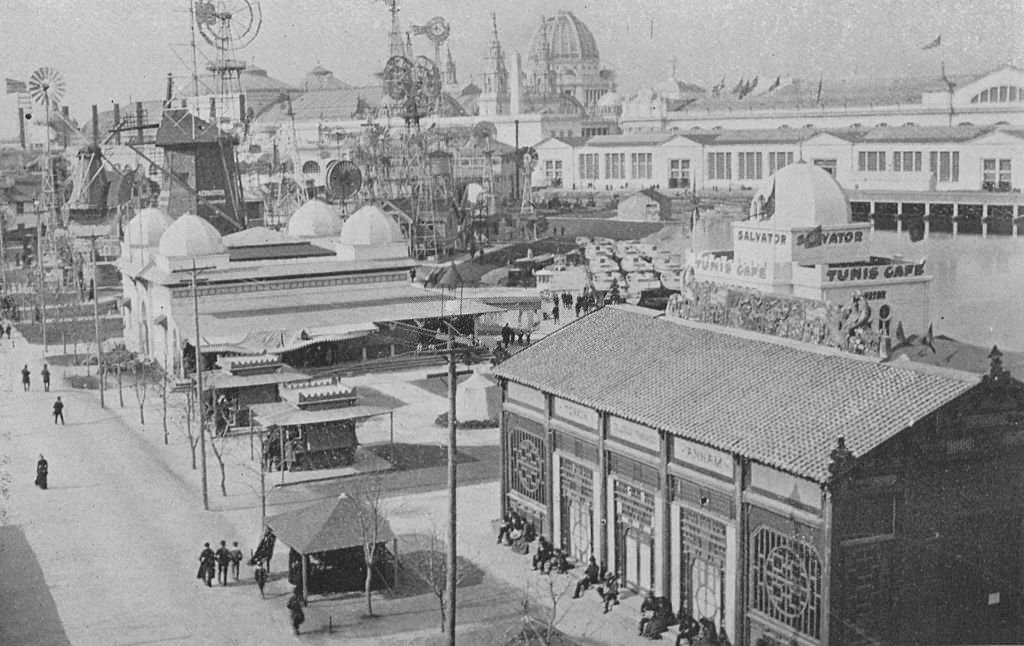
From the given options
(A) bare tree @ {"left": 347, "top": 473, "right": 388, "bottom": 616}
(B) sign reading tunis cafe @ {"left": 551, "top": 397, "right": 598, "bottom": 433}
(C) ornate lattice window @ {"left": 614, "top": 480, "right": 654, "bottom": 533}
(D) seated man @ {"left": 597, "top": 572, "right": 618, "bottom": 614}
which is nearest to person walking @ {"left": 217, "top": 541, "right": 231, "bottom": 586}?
(A) bare tree @ {"left": 347, "top": 473, "right": 388, "bottom": 616}

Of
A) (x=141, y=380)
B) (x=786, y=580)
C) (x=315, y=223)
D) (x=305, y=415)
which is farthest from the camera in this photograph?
(x=315, y=223)

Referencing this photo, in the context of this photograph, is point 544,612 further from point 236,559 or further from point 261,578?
point 236,559

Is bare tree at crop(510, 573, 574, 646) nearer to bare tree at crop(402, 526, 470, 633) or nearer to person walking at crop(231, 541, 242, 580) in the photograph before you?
bare tree at crop(402, 526, 470, 633)

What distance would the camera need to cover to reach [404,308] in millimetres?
59250

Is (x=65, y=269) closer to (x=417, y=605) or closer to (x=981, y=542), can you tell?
(x=417, y=605)

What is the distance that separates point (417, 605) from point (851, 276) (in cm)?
1723

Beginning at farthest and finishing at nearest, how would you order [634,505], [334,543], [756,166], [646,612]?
[756,166] < [334,543] < [634,505] < [646,612]

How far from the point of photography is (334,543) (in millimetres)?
27328

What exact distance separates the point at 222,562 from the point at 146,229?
41.8 m

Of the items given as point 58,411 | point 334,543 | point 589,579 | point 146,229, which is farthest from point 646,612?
point 146,229

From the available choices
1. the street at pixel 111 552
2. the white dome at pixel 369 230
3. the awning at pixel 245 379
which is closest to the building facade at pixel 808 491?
the street at pixel 111 552

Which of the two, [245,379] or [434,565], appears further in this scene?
[245,379]

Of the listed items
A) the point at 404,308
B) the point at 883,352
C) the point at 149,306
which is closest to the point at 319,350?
the point at 404,308

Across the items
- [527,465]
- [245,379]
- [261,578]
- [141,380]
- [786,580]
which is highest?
[245,379]
